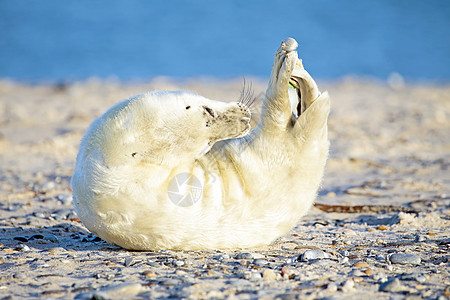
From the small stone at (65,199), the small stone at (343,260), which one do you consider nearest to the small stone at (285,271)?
the small stone at (343,260)

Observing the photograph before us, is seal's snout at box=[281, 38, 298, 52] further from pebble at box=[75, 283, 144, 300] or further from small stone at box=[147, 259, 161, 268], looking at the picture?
pebble at box=[75, 283, 144, 300]

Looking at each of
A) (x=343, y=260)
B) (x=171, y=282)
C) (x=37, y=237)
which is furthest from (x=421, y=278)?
(x=37, y=237)

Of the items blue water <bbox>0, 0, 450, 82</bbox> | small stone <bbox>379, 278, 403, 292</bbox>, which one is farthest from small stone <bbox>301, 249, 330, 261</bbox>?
blue water <bbox>0, 0, 450, 82</bbox>

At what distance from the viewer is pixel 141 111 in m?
3.57

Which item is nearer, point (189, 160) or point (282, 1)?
point (189, 160)

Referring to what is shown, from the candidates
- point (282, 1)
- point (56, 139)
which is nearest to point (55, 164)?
point (56, 139)

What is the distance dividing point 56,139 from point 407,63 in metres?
27.4

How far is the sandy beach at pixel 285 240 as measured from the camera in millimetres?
3029

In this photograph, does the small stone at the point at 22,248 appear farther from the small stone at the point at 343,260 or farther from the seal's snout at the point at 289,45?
the seal's snout at the point at 289,45

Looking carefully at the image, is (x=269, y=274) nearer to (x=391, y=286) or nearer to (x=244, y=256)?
(x=244, y=256)

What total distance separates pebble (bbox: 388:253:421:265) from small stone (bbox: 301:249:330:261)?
394mm

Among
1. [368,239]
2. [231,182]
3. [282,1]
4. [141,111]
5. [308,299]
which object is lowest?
[308,299]

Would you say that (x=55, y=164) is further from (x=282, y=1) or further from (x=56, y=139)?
(x=282, y=1)

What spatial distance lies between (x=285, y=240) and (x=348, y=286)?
1.21 meters
